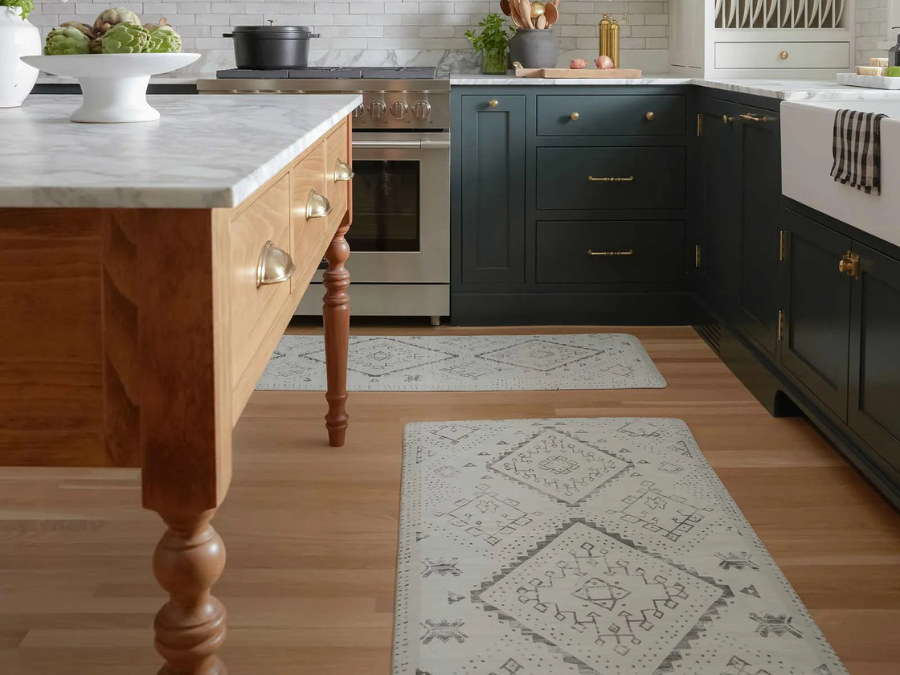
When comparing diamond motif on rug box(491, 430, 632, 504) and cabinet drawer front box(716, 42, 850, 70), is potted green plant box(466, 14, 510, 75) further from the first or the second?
diamond motif on rug box(491, 430, 632, 504)

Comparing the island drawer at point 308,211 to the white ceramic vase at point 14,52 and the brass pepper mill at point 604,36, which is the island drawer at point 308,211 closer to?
the white ceramic vase at point 14,52

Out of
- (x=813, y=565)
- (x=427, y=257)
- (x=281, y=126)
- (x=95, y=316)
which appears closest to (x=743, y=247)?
(x=427, y=257)

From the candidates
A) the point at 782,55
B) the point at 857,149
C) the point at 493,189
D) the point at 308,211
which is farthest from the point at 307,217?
the point at 782,55

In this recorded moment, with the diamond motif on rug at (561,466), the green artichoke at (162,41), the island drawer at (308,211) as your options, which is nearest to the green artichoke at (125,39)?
the green artichoke at (162,41)

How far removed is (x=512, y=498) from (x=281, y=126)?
1.12 m

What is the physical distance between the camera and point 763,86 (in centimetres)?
317

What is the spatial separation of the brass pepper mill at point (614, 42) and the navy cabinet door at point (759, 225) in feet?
4.11

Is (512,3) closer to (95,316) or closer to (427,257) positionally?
(427,257)

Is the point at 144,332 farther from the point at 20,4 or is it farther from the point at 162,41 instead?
the point at 20,4

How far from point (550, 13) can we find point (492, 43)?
276 mm

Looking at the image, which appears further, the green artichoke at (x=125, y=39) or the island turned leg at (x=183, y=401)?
the green artichoke at (x=125, y=39)

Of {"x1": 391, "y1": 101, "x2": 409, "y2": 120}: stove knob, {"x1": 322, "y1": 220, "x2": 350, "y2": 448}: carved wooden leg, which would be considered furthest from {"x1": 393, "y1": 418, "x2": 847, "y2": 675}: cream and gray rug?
{"x1": 391, "y1": 101, "x2": 409, "y2": 120}: stove knob

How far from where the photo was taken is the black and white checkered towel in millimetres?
2188

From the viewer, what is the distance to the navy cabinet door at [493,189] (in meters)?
4.02
